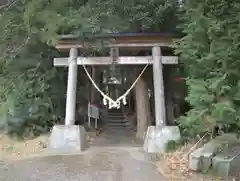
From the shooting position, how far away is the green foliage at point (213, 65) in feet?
21.6

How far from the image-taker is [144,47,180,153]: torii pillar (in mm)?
8516

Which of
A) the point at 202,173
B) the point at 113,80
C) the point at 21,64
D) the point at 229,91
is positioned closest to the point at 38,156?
the point at 21,64

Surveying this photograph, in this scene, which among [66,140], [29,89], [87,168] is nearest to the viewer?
[87,168]

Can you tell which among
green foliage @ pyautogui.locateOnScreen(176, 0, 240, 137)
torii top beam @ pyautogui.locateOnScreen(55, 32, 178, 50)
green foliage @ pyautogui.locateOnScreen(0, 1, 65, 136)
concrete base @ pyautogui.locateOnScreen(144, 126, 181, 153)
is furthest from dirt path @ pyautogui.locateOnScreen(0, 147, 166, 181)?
torii top beam @ pyautogui.locateOnScreen(55, 32, 178, 50)

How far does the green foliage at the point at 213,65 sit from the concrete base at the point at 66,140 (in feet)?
9.68

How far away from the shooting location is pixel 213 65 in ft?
23.1

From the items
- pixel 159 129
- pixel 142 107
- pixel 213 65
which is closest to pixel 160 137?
pixel 159 129

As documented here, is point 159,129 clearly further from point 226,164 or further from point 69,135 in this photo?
point 226,164

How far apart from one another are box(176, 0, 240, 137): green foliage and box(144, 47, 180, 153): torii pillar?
4.69ft

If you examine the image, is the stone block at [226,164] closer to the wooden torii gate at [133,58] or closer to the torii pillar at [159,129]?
the torii pillar at [159,129]

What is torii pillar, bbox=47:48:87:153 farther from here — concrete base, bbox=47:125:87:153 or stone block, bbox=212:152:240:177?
stone block, bbox=212:152:240:177

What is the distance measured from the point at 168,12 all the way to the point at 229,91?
12.7 feet

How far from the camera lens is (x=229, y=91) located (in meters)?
6.62

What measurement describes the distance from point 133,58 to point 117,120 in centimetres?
623
